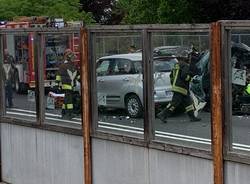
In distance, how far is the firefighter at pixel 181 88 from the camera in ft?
21.8

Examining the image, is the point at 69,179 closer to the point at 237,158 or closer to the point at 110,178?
the point at 110,178

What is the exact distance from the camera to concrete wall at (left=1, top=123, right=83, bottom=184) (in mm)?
8367

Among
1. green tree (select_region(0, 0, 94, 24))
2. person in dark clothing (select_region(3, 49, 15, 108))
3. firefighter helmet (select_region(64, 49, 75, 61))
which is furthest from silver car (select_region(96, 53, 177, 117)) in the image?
green tree (select_region(0, 0, 94, 24))

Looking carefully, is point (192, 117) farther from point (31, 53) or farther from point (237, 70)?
point (31, 53)

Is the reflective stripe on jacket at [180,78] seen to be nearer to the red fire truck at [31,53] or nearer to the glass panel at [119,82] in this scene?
the glass panel at [119,82]

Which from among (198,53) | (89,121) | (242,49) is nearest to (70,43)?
(89,121)

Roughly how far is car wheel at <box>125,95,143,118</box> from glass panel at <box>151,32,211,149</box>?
278mm

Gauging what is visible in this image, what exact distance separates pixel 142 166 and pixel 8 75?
360 centimetres

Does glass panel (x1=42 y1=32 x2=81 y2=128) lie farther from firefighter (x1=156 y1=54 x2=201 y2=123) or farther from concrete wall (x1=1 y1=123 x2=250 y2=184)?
firefighter (x1=156 y1=54 x2=201 y2=123)

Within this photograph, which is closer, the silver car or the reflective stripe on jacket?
the reflective stripe on jacket

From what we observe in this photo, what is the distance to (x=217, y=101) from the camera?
20.1 feet

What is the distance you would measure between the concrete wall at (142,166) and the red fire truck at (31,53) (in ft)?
4.27

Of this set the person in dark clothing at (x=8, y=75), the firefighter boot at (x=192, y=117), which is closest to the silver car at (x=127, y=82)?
the firefighter boot at (x=192, y=117)

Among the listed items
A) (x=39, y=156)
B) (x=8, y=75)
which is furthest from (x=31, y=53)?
(x=39, y=156)
